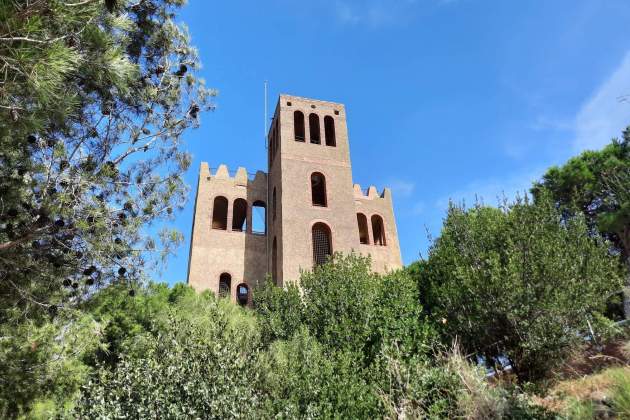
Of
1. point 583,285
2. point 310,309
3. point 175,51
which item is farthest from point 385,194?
point 175,51

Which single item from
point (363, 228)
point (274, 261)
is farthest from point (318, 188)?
point (274, 261)

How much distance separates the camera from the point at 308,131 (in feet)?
70.3

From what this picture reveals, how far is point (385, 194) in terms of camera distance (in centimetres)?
2389

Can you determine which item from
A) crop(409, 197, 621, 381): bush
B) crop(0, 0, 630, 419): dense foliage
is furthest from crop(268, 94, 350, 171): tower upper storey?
crop(409, 197, 621, 381): bush

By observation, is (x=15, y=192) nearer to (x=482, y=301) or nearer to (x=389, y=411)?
(x=389, y=411)

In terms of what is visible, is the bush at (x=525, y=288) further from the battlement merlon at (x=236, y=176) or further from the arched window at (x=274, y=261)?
the battlement merlon at (x=236, y=176)

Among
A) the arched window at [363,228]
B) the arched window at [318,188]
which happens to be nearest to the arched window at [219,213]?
the arched window at [318,188]

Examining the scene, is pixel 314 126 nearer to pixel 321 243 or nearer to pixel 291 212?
pixel 291 212

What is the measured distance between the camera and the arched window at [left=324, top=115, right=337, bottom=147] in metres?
22.1

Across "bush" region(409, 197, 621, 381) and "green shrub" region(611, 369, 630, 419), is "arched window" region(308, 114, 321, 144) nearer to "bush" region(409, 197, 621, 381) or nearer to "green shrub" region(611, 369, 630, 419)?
"bush" region(409, 197, 621, 381)

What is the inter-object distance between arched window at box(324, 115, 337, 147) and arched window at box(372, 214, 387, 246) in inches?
186

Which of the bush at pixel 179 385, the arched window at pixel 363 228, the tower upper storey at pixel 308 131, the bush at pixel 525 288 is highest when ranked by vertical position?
the tower upper storey at pixel 308 131

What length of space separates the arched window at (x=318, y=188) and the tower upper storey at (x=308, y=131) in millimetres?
955

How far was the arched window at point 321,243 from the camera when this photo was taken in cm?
1848
